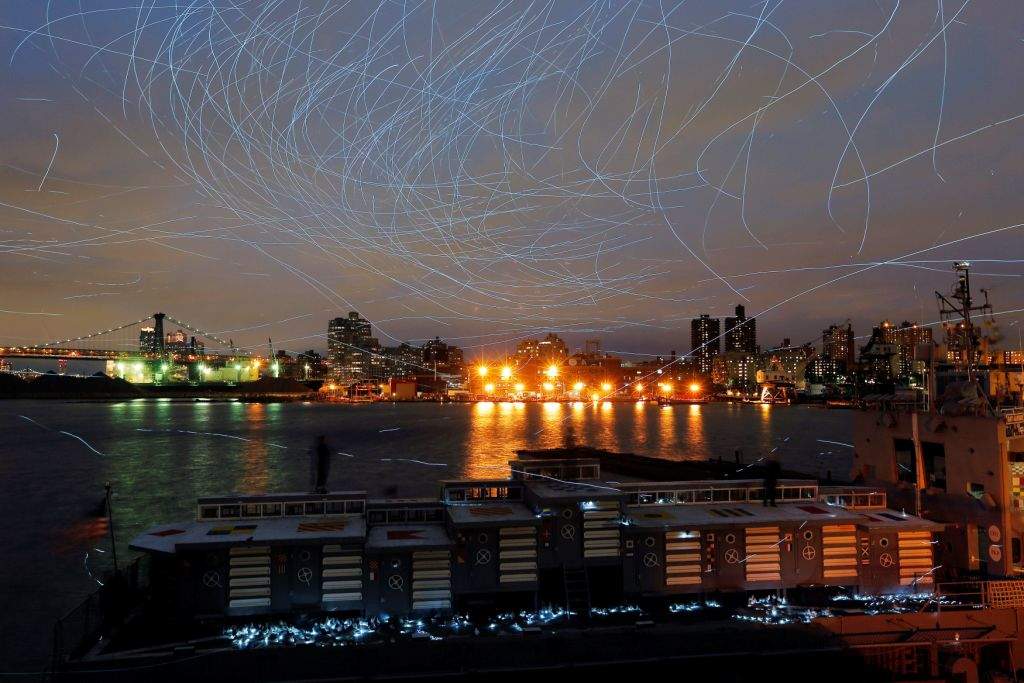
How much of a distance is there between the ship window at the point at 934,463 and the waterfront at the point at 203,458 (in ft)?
44.4

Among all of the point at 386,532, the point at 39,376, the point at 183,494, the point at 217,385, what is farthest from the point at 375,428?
the point at 39,376

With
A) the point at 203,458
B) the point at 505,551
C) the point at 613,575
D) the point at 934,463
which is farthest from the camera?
the point at 203,458

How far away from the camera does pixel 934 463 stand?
14.0m

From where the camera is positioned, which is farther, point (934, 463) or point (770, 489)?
point (934, 463)

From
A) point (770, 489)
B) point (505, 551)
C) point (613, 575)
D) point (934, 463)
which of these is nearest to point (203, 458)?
point (505, 551)

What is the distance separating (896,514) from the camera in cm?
1047

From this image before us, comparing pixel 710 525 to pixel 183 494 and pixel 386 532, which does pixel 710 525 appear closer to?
pixel 386 532

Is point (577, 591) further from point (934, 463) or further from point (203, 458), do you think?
point (203, 458)

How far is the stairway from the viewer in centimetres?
906

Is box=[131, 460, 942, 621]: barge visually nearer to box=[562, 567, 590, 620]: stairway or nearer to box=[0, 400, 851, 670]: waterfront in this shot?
box=[562, 567, 590, 620]: stairway

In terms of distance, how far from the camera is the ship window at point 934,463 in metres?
12.5

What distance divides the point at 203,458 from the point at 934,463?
3650 centimetres

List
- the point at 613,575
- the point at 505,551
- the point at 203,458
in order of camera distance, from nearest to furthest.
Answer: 1. the point at 505,551
2. the point at 613,575
3. the point at 203,458

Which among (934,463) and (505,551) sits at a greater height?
(934,463)
